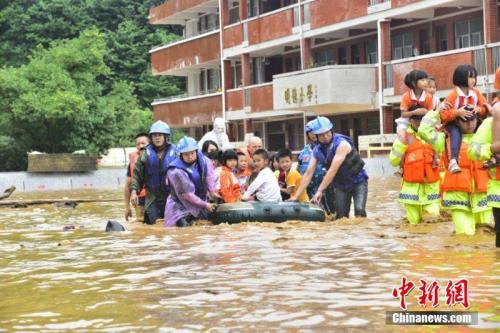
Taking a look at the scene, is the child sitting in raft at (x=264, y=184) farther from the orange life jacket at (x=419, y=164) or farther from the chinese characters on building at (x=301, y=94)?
the chinese characters on building at (x=301, y=94)

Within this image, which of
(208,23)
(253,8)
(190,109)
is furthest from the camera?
(208,23)

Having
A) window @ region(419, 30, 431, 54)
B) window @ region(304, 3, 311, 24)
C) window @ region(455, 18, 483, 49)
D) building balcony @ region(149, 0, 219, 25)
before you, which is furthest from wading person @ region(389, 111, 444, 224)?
building balcony @ region(149, 0, 219, 25)

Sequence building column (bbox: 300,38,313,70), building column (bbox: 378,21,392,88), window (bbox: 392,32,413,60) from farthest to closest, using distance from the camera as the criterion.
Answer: building column (bbox: 300,38,313,70), window (bbox: 392,32,413,60), building column (bbox: 378,21,392,88)

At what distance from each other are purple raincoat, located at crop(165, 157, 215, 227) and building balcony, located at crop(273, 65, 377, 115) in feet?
70.8

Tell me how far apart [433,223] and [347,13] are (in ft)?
79.2

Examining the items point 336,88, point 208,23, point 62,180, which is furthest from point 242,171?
point 208,23

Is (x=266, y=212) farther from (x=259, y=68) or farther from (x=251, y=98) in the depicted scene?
(x=259, y=68)

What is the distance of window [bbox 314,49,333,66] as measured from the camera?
41594mm

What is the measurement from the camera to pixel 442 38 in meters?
34.3

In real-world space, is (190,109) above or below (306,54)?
below

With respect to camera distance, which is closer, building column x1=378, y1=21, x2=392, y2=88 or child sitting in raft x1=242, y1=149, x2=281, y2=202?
child sitting in raft x1=242, y1=149, x2=281, y2=202

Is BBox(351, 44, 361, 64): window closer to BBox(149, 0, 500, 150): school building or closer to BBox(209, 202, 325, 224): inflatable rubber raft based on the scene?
BBox(149, 0, 500, 150): school building

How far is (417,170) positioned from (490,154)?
10.5ft

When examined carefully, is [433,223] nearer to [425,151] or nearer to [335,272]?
[425,151]
